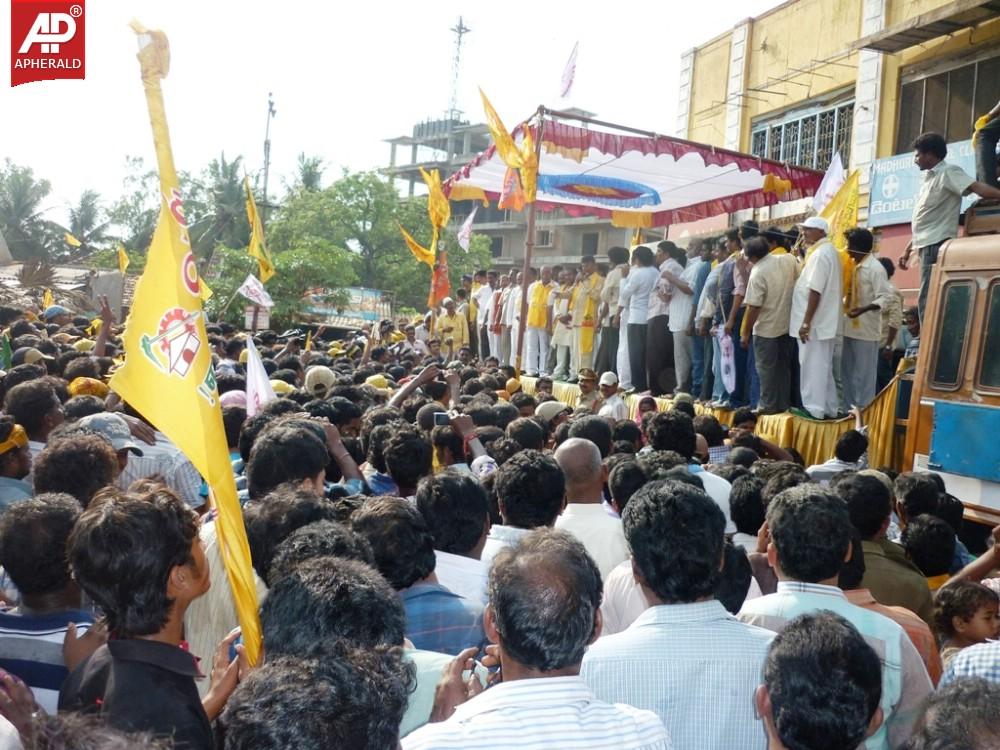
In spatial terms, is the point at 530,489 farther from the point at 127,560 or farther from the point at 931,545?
the point at 931,545

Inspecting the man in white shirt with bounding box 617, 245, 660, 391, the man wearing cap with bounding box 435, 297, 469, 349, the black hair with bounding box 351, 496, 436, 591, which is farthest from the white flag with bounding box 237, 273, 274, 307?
the black hair with bounding box 351, 496, 436, 591

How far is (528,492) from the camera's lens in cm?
369

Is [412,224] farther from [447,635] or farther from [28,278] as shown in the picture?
[447,635]

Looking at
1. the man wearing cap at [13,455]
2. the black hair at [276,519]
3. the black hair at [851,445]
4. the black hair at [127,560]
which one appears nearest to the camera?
the black hair at [127,560]

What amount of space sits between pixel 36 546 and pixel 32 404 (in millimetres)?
2484

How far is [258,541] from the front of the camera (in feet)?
10.0

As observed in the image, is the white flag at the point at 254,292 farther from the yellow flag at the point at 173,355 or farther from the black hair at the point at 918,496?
the yellow flag at the point at 173,355

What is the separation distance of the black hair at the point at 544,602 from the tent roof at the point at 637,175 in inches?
363

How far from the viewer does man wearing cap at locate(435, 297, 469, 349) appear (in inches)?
695

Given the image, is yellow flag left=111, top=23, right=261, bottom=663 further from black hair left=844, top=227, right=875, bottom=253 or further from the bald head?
black hair left=844, top=227, right=875, bottom=253

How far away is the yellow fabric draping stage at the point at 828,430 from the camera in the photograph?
758 cm

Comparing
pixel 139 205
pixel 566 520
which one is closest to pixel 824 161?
pixel 566 520

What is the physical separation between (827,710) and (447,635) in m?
1.18

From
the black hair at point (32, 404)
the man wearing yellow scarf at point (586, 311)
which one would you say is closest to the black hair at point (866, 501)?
the black hair at point (32, 404)
